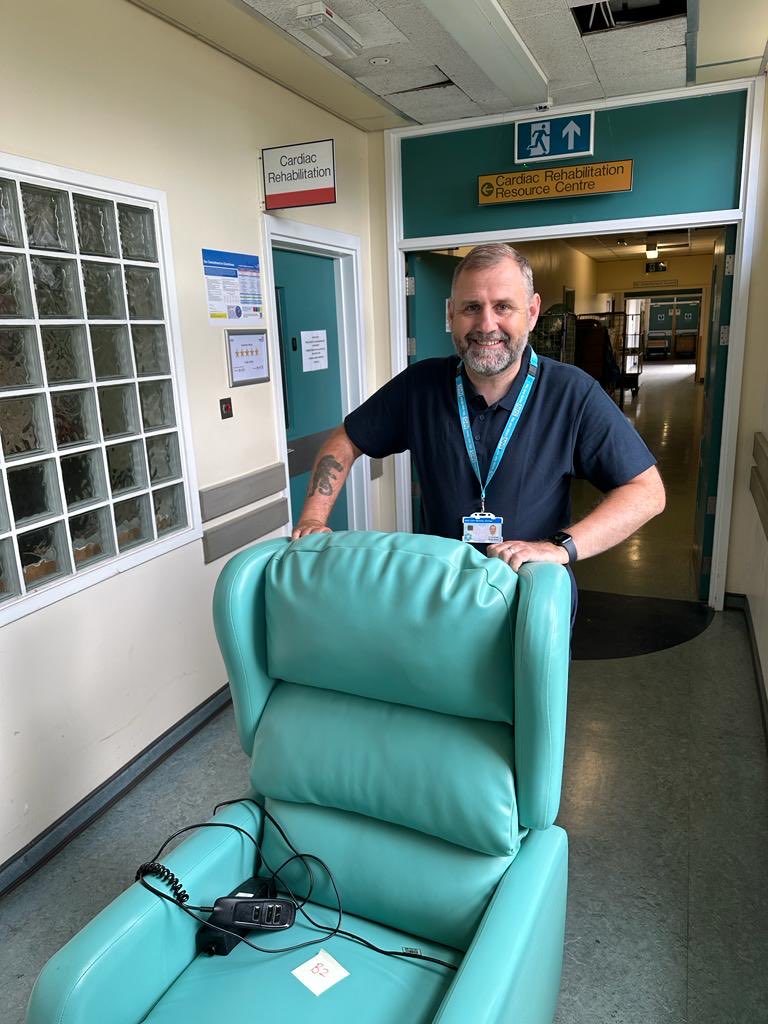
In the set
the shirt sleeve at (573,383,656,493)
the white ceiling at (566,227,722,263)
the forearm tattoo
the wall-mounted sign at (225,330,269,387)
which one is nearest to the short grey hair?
the shirt sleeve at (573,383,656,493)

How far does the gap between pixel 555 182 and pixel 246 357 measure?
6.69 ft

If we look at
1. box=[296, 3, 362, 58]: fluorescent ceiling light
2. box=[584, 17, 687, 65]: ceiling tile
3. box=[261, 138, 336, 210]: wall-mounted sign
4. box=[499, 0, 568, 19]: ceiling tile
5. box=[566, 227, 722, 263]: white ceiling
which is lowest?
box=[261, 138, 336, 210]: wall-mounted sign

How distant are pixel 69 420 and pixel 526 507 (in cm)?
157

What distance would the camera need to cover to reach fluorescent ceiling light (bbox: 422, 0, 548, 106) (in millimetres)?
2590

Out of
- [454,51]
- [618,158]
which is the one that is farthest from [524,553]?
[618,158]

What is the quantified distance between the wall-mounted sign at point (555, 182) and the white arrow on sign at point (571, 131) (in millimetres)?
117

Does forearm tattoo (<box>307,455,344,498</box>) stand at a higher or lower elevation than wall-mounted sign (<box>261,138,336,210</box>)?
lower

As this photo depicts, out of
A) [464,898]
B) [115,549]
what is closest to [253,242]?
[115,549]

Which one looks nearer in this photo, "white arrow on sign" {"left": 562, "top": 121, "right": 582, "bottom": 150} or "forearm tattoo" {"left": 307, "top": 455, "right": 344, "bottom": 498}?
"forearm tattoo" {"left": 307, "top": 455, "right": 344, "bottom": 498}

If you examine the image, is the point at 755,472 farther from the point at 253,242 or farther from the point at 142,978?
the point at 142,978

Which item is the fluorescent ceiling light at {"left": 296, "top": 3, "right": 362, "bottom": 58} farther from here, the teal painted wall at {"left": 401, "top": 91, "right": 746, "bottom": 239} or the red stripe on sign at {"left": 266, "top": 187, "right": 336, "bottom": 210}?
the teal painted wall at {"left": 401, "top": 91, "right": 746, "bottom": 239}

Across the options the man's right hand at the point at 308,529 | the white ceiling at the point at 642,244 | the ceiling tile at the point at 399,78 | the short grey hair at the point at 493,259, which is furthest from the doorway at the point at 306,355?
the white ceiling at the point at 642,244

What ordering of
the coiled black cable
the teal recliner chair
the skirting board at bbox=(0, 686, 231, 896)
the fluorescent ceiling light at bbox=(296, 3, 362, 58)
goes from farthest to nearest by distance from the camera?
the fluorescent ceiling light at bbox=(296, 3, 362, 58)
the skirting board at bbox=(0, 686, 231, 896)
the coiled black cable
the teal recliner chair

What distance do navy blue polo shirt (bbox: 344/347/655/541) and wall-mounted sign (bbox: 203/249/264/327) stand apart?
1.41m
